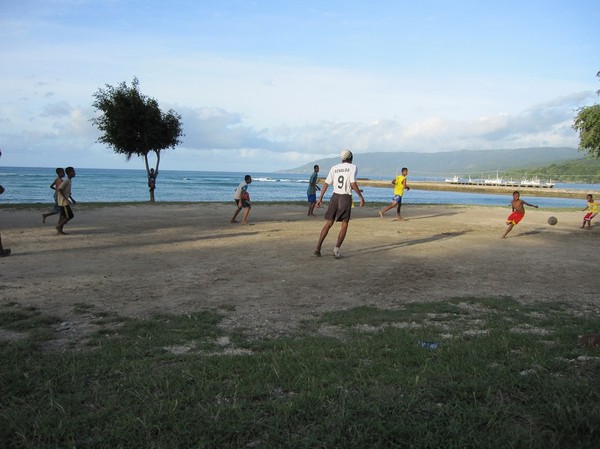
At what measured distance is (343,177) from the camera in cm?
899

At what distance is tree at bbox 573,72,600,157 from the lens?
1390 cm

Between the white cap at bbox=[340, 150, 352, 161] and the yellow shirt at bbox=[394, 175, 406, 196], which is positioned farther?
the yellow shirt at bbox=[394, 175, 406, 196]

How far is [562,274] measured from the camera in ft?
26.6

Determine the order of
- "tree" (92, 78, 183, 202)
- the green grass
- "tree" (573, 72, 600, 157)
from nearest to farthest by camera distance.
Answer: the green grass, "tree" (573, 72, 600, 157), "tree" (92, 78, 183, 202)

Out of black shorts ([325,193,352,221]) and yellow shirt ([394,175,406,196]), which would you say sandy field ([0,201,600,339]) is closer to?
black shorts ([325,193,352,221])

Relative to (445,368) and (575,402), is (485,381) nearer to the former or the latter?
(445,368)

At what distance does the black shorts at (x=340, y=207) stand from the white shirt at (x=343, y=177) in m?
0.10

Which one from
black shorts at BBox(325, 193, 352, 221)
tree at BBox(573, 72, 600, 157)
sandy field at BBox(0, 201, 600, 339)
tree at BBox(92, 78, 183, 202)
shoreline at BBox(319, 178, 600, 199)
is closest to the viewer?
sandy field at BBox(0, 201, 600, 339)

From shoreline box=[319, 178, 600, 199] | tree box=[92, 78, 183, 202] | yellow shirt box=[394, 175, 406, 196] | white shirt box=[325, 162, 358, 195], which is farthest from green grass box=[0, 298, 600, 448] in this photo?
shoreline box=[319, 178, 600, 199]

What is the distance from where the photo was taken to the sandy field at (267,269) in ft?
19.3

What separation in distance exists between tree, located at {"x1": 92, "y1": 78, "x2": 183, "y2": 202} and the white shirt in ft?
51.3

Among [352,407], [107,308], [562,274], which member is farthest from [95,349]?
[562,274]

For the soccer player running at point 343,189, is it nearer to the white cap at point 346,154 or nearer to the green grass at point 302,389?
the white cap at point 346,154

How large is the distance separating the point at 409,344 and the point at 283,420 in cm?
177
